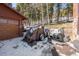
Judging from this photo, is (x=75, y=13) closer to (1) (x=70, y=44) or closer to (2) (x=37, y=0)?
(1) (x=70, y=44)

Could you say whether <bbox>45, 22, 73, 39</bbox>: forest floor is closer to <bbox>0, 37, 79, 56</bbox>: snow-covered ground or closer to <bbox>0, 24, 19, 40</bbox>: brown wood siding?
<bbox>0, 37, 79, 56</bbox>: snow-covered ground

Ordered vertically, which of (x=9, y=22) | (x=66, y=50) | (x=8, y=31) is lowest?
(x=66, y=50)

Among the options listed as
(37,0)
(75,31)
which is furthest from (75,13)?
(37,0)

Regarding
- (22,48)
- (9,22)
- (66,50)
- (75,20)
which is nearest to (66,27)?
(75,20)

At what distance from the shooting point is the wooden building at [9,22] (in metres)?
1.55

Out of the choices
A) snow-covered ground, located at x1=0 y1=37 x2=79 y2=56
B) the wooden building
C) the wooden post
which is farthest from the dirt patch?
the wooden building

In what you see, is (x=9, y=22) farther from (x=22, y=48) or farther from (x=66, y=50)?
(x=66, y=50)

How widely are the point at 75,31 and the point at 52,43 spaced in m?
0.29

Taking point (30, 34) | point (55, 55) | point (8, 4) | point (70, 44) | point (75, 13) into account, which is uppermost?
point (8, 4)

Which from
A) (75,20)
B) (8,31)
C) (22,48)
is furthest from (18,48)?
(75,20)

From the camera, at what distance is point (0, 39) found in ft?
5.04

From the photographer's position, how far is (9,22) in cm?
159

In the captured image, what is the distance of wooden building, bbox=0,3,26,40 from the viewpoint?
155 cm

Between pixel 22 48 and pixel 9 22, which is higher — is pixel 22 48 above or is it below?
below
